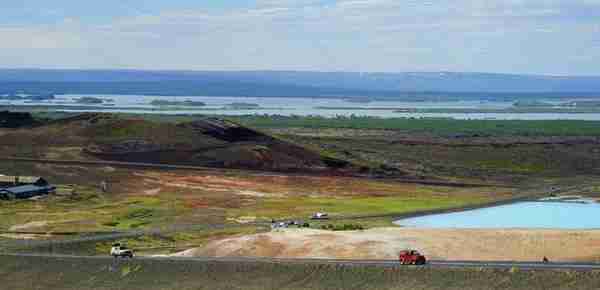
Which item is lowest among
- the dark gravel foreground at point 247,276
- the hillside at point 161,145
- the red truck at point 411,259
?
the dark gravel foreground at point 247,276

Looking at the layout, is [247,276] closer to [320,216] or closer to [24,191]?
[320,216]

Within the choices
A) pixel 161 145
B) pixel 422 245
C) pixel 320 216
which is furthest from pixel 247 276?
pixel 161 145

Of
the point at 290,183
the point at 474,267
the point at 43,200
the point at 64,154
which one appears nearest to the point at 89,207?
the point at 43,200

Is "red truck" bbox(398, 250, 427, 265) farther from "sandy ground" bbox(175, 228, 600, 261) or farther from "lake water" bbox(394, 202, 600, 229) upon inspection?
"lake water" bbox(394, 202, 600, 229)

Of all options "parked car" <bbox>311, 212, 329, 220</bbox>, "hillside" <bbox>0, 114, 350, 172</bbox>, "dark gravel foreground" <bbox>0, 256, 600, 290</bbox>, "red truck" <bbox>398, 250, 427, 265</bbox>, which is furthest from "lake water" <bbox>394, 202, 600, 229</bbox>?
"hillside" <bbox>0, 114, 350, 172</bbox>

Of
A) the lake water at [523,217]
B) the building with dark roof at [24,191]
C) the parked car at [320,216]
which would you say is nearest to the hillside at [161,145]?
the building with dark roof at [24,191]

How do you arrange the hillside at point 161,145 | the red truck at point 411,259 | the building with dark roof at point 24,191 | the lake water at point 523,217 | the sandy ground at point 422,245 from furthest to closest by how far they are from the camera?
the hillside at point 161,145 < the building with dark roof at point 24,191 < the lake water at point 523,217 < the sandy ground at point 422,245 < the red truck at point 411,259

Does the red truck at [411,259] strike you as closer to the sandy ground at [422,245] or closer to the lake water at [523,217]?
the sandy ground at [422,245]
